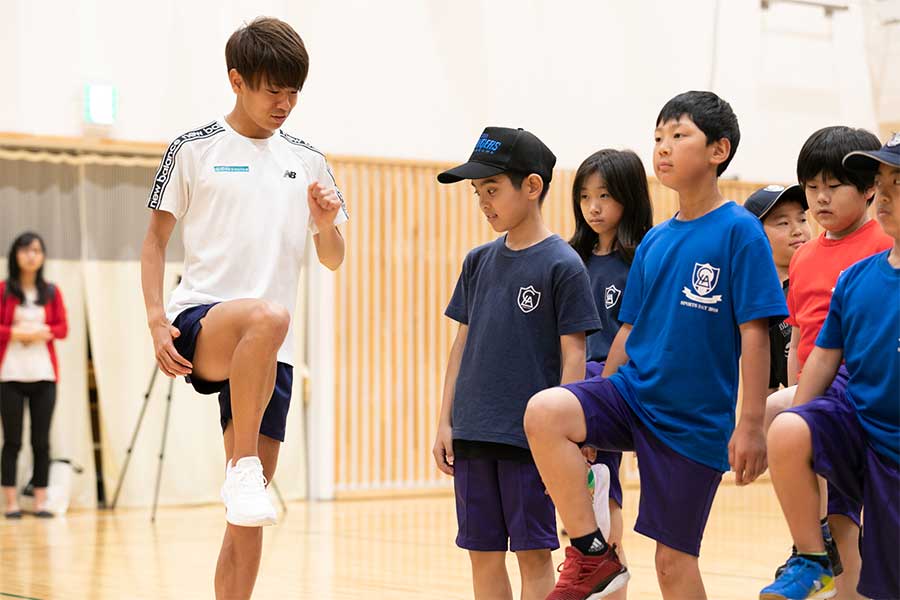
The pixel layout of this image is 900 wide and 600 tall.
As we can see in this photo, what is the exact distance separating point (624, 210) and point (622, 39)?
6438mm

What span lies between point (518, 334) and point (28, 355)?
5.11m

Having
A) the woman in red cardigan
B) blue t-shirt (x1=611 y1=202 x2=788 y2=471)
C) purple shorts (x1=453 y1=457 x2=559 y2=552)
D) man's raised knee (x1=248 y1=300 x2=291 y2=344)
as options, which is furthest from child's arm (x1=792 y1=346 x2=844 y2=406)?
the woman in red cardigan

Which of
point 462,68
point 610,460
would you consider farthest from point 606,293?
point 462,68

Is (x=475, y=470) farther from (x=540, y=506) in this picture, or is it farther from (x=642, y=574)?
(x=642, y=574)

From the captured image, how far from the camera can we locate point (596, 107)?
986 centimetres

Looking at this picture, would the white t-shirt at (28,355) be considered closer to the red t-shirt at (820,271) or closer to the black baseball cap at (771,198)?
the black baseball cap at (771,198)

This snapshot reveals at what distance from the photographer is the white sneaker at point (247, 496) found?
9.44 feet

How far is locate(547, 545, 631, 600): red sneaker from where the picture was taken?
2811 millimetres

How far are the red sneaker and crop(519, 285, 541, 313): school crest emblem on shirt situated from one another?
2.27 feet

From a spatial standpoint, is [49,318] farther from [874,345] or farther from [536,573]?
[874,345]

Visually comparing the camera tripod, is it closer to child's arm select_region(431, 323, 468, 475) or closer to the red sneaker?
child's arm select_region(431, 323, 468, 475)

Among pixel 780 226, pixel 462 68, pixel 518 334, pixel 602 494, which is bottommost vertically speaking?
pixel 602 494

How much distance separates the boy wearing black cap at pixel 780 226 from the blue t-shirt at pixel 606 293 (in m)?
0.47

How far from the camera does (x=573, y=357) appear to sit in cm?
318
